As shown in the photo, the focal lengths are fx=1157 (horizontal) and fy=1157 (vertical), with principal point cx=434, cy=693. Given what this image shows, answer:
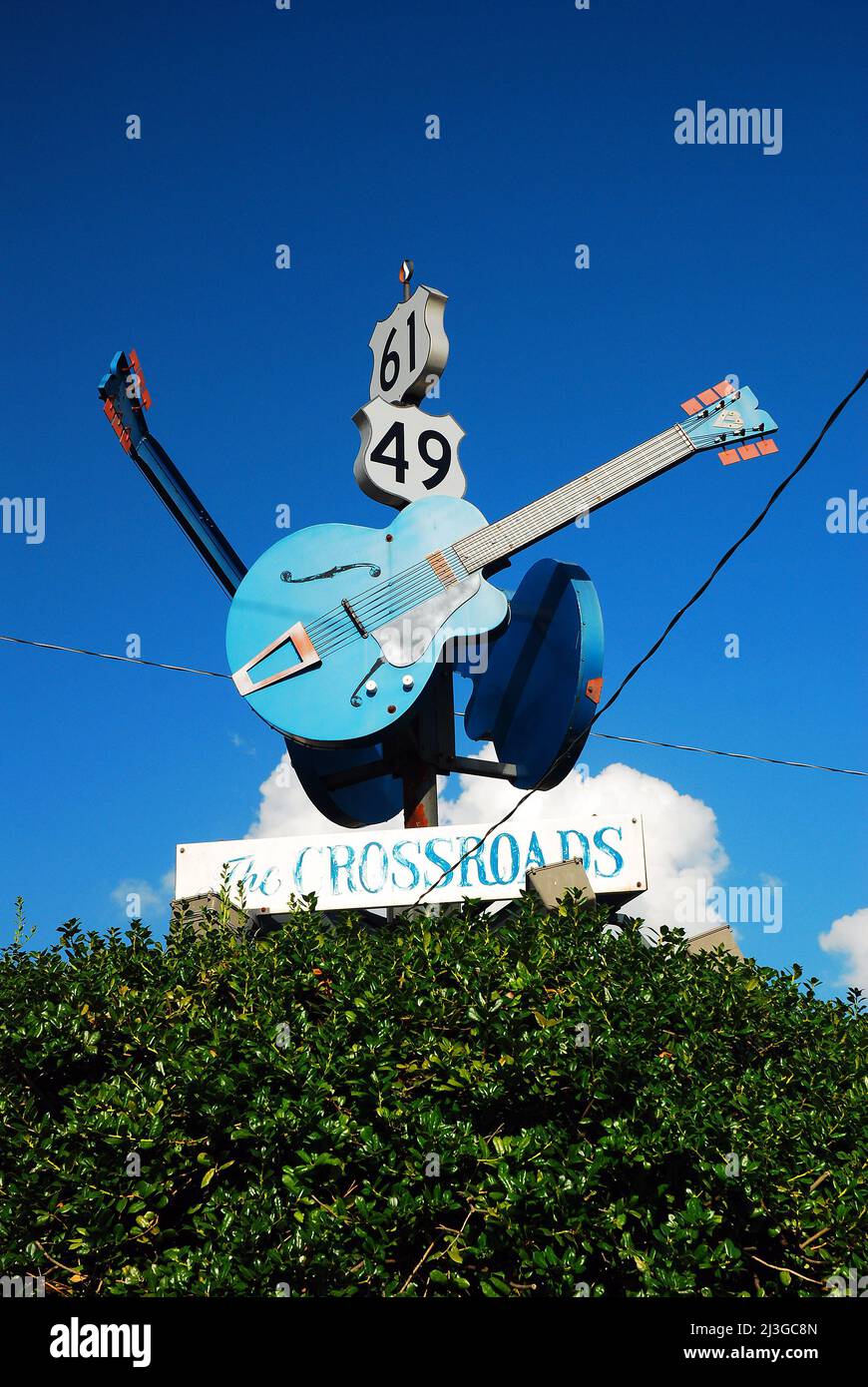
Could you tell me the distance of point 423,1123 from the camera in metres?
5.79

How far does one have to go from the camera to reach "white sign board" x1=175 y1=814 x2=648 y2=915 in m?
9.81

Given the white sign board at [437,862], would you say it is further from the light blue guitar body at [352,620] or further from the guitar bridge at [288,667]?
the guitar bridge at [288,667]

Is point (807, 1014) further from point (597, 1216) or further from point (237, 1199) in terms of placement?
point (237, 1199)

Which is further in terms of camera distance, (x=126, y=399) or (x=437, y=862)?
(x=126, y=399)

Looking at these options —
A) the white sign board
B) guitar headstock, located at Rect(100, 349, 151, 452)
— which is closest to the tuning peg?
the white sign board

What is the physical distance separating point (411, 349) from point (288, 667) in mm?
3696

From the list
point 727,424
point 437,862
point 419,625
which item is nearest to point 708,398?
point 727,424

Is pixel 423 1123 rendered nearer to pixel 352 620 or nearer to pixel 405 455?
pixel 352 620

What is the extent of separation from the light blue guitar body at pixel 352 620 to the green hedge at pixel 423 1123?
3714mm

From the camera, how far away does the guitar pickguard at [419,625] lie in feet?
34.9

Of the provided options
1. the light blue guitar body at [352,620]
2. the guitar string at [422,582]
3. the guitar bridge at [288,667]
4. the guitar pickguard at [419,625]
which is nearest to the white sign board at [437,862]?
the light blue guitar body at [352,620]

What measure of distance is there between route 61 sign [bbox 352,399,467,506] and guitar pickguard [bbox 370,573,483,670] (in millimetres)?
1154
